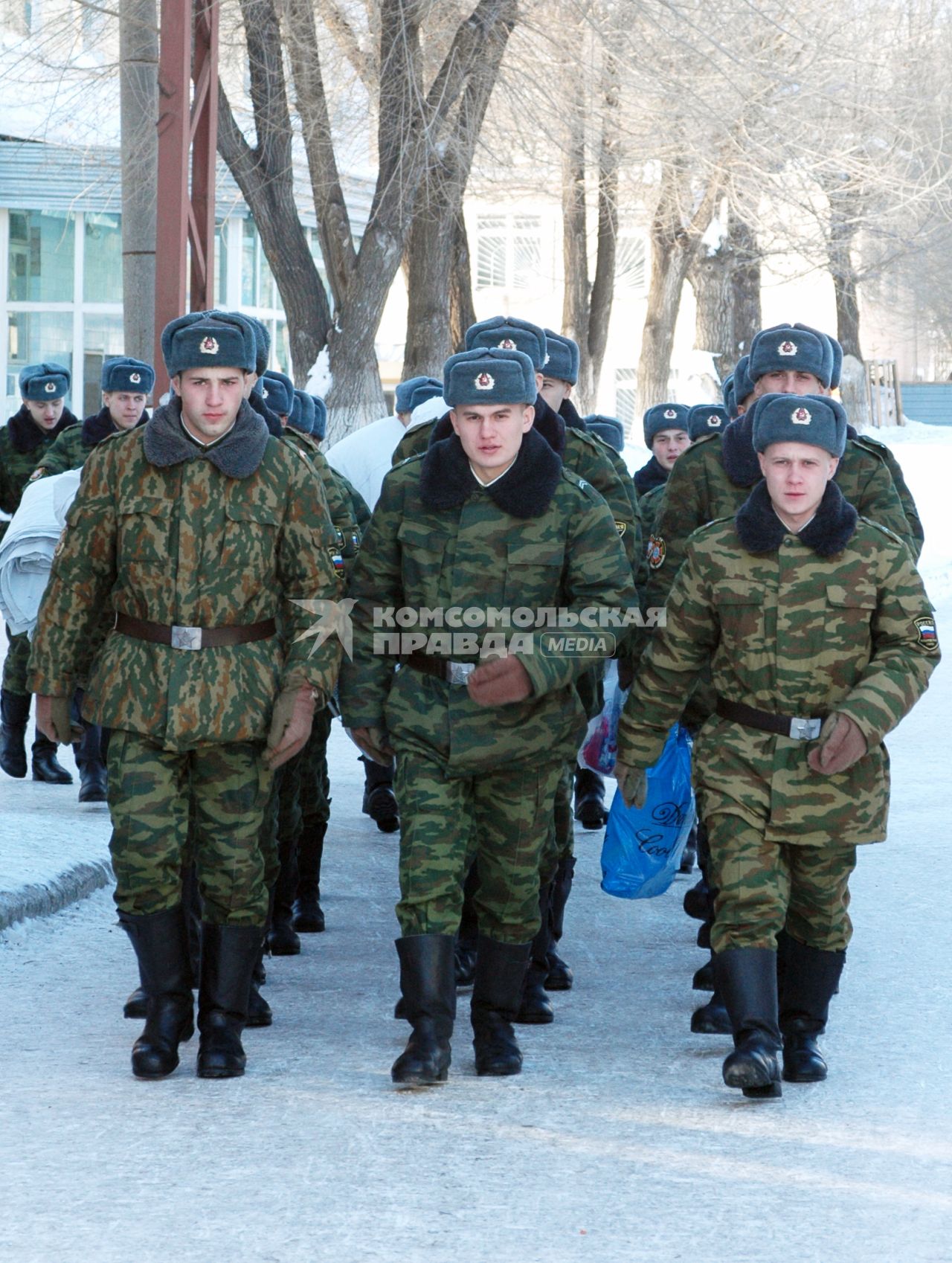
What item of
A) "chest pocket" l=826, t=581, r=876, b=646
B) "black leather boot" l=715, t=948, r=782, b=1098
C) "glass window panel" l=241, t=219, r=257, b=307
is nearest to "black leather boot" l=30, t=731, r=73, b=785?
"black leather boot" l=715, t=948, r=782, b=1098

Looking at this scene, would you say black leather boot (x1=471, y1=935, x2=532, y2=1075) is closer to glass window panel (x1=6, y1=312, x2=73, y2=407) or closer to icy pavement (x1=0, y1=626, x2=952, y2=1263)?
icy pavement (x1=0, y1=626, x2=952, y2=1263)

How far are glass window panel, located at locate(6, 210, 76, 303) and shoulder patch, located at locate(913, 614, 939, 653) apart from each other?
70.2 feet

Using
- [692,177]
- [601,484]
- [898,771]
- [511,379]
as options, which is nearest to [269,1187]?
[511,379]

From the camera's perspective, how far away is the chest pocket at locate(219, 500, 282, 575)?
5008mm

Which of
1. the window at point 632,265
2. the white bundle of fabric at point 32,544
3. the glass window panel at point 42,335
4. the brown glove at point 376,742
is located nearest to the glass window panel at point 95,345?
the glass window panel at point 42,335

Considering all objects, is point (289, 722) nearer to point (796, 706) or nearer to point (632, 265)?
point (796, 706)

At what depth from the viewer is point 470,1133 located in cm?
452

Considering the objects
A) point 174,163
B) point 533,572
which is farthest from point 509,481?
point 174,163

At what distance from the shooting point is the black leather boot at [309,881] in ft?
22.1

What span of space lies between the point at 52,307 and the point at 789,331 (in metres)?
20.4

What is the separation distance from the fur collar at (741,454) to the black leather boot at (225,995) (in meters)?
2.08

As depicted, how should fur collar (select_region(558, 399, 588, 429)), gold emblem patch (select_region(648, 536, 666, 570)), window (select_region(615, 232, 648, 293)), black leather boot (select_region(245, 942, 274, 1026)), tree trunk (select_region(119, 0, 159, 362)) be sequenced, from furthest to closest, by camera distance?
window (select_region(615, 232, 648, 293)), tree trunk (select_region(119, 0, 159, 362)), fur collar (select_region(558, 399, 588, 429)), gold emblem patch (select_region(648, 536, 666, 570)), black leather boot (select_region(245, 942, 274, 1026))

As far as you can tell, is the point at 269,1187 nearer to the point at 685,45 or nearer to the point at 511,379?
the point at 511,379

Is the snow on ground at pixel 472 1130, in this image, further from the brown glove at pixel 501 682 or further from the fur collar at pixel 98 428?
the fur collar at pixel 98 428
